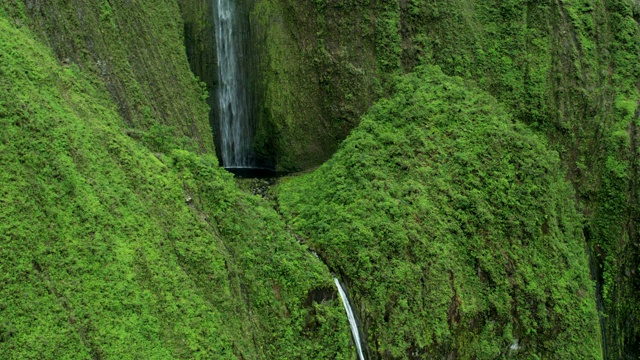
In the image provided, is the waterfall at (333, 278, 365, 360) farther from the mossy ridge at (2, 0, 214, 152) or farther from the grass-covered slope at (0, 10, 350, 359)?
the mossy ridge at (2, 0, 214, 152)

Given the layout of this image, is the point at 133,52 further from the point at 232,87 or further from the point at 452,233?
the point at 452,233

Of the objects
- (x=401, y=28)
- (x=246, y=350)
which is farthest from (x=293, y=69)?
(x=246, y=350)

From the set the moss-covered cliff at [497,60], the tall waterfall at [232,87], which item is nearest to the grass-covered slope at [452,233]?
the moss-covered cliff at [497,60]

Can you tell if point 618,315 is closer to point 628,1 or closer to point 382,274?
point 382,274

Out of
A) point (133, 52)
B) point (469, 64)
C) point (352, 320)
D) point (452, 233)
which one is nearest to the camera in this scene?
point (352, 320)

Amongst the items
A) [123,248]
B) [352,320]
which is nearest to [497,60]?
[352,320]

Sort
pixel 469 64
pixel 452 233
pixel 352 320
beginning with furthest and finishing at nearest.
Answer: pixel 469 64
pixel 452 233
pixel 352 320

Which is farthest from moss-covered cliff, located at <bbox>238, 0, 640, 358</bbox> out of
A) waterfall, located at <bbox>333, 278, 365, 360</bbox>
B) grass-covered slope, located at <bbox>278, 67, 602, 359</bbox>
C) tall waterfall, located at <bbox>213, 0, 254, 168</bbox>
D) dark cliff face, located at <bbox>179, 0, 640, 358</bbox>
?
waterfall, located at <bbox>333, 278, 365, 360</bbox>

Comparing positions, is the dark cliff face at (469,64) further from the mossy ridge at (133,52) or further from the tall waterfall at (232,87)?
the mossy ridge at (133,52)
